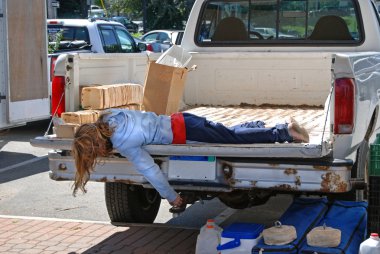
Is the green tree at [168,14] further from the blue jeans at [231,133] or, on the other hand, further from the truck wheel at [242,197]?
the blue jeans at [231,133]

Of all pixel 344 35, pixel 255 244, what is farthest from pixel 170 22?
pixel 255 244

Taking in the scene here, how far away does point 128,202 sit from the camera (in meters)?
6.86

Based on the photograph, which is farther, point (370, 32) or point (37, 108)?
point (37, 108)

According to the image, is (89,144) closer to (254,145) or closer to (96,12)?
(254,145)

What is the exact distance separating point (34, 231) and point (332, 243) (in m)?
2.99

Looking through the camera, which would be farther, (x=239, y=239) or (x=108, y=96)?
(x=108, y=96)

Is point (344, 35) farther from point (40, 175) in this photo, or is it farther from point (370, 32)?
point (40, 175)

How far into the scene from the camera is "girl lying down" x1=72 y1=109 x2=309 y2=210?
18.1ft

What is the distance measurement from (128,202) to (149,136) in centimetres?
136

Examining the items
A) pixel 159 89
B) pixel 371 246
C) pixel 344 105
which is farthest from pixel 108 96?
pixel 371 246

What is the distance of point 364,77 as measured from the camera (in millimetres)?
5977

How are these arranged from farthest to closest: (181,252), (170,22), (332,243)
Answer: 1. (170,22)
2. (181,252)
3. (332,243)

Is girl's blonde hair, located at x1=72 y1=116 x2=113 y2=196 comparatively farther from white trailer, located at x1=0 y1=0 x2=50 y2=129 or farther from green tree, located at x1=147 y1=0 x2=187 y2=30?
green tree, located at x1=147 y1=0 x2=187 y2=30

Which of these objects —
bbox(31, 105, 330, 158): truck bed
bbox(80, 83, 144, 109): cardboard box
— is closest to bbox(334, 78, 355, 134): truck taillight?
bbox(31, 105, 330, 158): truck bed
